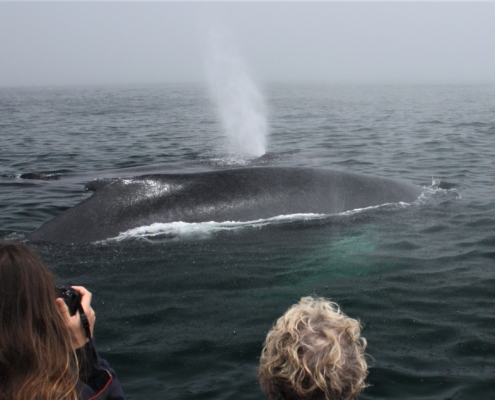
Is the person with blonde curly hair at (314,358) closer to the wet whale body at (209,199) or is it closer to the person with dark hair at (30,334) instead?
the person with dark hair at (30,334)

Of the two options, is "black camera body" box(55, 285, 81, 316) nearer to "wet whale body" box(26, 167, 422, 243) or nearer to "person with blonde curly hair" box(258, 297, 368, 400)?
"person with blonde curly hair" box(258, 297, 368, 400)

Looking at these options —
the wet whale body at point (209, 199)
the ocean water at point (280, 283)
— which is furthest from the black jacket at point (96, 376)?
the wet whale body at point (209, 199)

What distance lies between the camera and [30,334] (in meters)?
2.20

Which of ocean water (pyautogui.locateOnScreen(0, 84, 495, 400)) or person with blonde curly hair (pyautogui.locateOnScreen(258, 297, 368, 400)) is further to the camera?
ocean water (pyautogui.locateOnScreen(0, 84, 495, 400))

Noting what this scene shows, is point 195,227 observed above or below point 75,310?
below

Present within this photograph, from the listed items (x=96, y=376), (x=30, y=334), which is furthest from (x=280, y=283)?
(x=30, y=334)

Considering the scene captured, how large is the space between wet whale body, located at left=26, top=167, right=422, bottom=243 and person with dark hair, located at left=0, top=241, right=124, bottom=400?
5412 mm

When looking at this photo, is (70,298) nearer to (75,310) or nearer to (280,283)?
(75,310)

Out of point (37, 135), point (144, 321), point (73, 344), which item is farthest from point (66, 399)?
point (37, 135)

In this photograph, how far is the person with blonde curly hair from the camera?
7.52 feet

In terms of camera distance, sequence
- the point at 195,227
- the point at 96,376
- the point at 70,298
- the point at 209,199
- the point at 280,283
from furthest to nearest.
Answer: the point at 209,199, the point at 195,227, the point at 280,283, the point at 96,376, the point at 70,298

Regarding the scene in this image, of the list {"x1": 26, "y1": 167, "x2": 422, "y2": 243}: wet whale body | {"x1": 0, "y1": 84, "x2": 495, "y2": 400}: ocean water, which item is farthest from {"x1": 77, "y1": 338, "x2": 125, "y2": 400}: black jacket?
{"x1": 26, "y1": 167, "x2": 422, "y2": 243}: wet whale body

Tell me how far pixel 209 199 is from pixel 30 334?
20.4ft

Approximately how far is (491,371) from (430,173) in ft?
30.6
